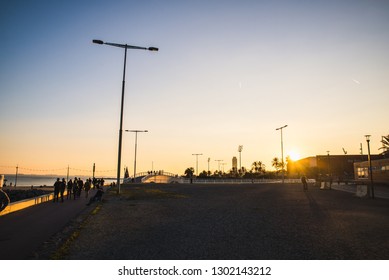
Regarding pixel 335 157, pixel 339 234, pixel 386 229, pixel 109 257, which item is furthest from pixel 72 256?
pixel 335 157

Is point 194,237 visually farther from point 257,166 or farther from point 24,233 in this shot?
point 257,166

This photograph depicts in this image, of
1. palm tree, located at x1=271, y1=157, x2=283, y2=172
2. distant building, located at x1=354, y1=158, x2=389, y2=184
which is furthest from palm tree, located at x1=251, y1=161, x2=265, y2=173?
distant building, located at x1=354, y1=158, x2=389, y2=184

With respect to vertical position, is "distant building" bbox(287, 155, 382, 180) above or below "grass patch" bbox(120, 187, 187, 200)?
above

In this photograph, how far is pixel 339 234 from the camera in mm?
7688

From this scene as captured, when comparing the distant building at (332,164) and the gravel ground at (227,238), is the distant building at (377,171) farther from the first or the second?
the distant building at (332,164)

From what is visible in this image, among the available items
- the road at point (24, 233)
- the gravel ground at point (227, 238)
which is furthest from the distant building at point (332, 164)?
the road at point (24, 233)

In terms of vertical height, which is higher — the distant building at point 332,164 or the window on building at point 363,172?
the distant building at point 332,164

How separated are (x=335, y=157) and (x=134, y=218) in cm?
10197

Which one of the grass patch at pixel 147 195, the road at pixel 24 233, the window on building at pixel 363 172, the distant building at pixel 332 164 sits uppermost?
the distant building at pixel 332 164

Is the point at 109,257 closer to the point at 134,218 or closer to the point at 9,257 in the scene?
the point at 9,257

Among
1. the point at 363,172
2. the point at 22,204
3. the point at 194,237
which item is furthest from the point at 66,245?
the point at 363,172

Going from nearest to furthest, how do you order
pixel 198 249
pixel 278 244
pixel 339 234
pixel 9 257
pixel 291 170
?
pixel 9 257 → pixel 198 249 → pixel 278 244 → pixel 339 234 → pixel 291 170

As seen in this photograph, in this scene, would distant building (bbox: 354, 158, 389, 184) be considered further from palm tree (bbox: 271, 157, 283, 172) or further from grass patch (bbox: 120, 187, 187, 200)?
palm tree (bbox: 271, 157, 283, 172)

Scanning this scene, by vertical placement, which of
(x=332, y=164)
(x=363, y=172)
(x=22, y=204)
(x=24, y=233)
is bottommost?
(x=24, y=233)
